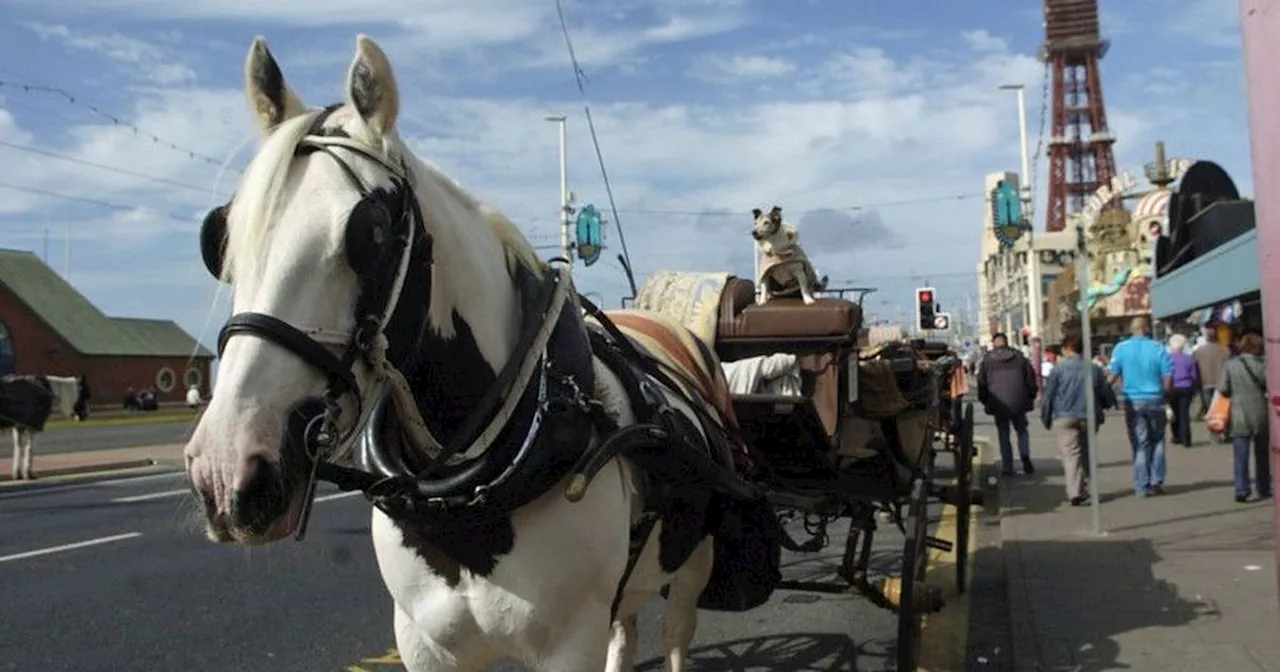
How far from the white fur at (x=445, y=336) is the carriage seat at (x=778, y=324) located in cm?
216

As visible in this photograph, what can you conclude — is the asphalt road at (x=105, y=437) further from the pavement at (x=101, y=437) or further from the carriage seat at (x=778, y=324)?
the carriage seat at (x=778, y=324)

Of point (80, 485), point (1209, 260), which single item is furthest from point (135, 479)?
point (1209, 260)

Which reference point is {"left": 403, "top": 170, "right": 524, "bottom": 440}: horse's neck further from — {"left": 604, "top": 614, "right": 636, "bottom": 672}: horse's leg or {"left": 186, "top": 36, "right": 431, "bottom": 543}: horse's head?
{"left": 604, "top": 614, "right": 636, "bottom": 672}: horse's leg

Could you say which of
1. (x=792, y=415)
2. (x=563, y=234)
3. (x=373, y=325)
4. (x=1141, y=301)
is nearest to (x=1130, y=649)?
(x=792, y=415)

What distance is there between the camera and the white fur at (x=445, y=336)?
2109 millimetres

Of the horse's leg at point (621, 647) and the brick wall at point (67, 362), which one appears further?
the brick wall at point (67, 362)

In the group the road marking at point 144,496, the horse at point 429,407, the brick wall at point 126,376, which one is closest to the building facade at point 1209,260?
the horse at point 429,407

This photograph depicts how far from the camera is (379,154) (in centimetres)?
244

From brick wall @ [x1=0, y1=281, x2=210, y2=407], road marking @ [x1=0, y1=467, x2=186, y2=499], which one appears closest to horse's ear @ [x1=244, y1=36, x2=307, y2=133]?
road marking @ [x1=0, y1=467, x2=186, y2=499]

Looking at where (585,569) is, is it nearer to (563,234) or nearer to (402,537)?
(402,537)

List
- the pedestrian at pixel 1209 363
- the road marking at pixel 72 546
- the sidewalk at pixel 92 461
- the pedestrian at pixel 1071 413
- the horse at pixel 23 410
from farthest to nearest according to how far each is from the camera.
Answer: the sidewalk at pixel 92 461 < the pedestrian at pixel 1209 363 < the horse at pixel 23 410 < the pedestrian at pixel 1071 413 < the road marking at pixel 72 546

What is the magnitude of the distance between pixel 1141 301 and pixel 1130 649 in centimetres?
3291

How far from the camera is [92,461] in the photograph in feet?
69.7

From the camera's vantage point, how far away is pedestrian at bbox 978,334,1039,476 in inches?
531
